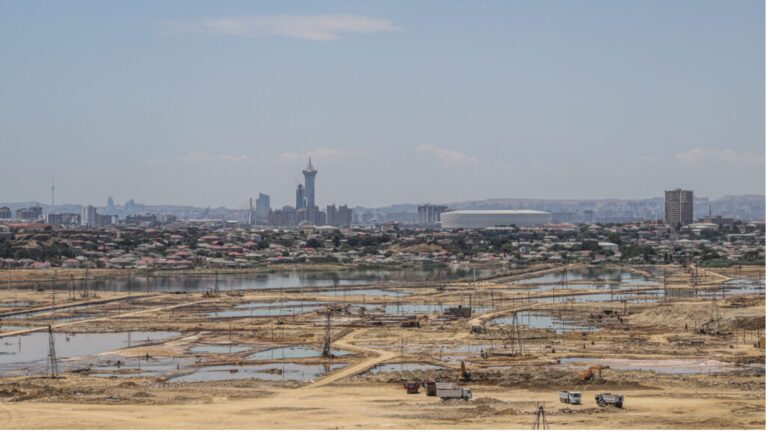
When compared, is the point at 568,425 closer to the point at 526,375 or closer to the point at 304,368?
the point at 526,375

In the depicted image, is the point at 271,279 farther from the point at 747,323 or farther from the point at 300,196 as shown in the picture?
the point at 300,196

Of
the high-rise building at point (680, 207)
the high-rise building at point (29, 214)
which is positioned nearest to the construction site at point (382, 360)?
the high-rise building at point (680, 207)

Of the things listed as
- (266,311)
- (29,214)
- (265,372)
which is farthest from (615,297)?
(29,214)

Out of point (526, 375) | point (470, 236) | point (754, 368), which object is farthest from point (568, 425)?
point (470, 236)

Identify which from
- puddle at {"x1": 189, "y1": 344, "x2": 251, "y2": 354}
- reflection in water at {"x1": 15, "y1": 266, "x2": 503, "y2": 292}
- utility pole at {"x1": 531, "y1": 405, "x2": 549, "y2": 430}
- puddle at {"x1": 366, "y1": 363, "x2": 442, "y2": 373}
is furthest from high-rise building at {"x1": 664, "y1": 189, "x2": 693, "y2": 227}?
utility pole at {"x1": 531, "y1": 405, "x2": 549, "y2": 430}

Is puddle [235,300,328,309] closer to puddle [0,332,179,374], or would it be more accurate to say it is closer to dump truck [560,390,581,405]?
puddle [0,332,179,374]
